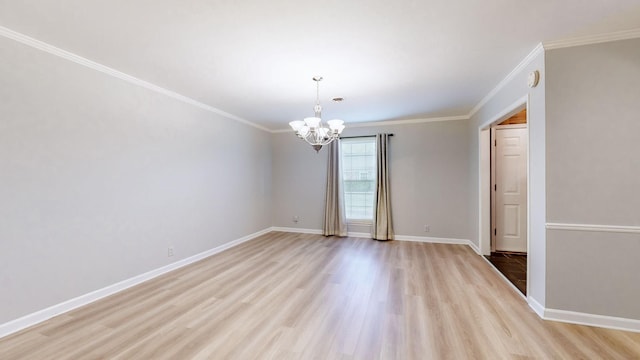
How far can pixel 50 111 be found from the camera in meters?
2.33

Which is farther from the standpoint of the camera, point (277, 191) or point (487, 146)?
point (277, 191)

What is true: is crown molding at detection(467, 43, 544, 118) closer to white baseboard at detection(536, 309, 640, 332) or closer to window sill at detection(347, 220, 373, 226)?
white baseboard at detection(536, 309, 640, 332)

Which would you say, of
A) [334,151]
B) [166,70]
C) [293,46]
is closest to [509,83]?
[293,46]

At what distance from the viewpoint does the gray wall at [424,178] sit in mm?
4930

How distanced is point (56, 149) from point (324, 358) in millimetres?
3027

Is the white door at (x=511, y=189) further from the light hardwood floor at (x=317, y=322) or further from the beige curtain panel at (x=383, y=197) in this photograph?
the beige curtain panel at (x=383, y=197)

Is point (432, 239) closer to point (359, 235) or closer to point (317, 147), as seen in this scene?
point (359, 235)

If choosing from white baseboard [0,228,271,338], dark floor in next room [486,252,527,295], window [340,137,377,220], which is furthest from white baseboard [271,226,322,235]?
dark floor in next room [486,252,527,295]

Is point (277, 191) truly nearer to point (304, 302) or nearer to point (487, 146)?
point (304, 302)

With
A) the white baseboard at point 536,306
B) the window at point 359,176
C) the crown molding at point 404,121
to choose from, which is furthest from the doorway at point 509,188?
the window at point 359,176

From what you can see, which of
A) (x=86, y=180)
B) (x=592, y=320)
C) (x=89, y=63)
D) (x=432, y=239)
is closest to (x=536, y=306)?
(x=592, y=320)

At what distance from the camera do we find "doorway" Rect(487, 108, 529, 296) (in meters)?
4.25

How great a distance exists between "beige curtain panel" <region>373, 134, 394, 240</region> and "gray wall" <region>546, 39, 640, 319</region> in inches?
119

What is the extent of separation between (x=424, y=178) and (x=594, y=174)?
9.75 feet
